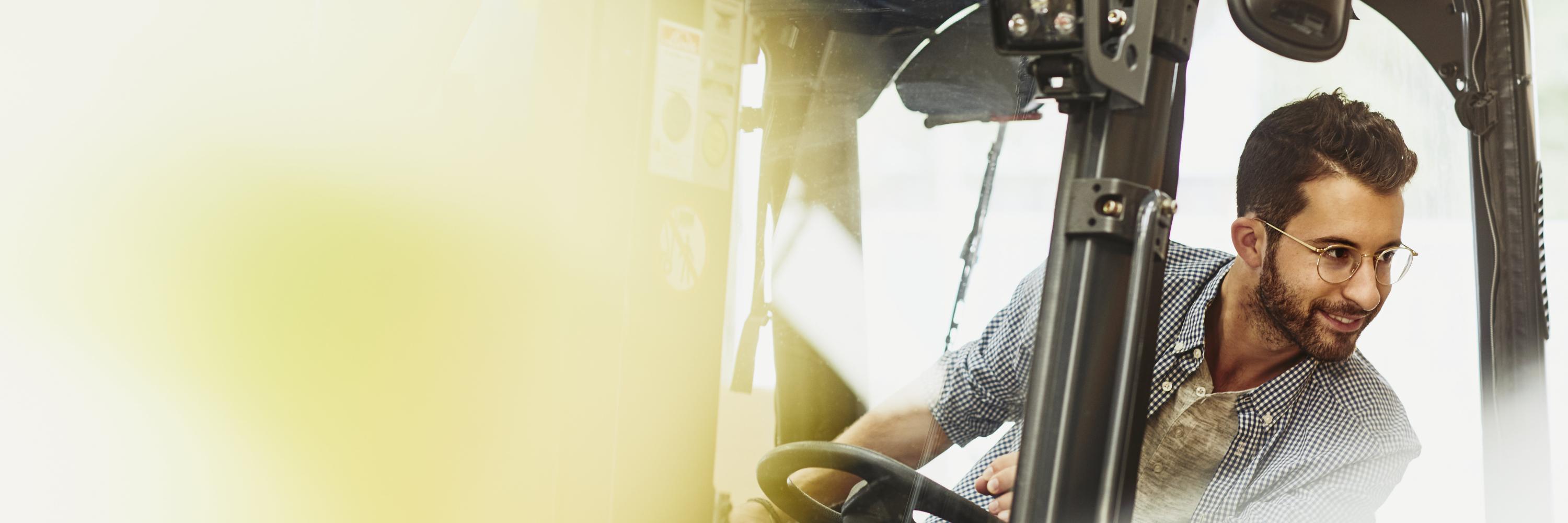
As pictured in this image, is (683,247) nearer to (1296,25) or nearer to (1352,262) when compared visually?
(1296,25)

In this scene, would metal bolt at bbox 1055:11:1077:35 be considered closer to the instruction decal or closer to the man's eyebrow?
the instruction decal

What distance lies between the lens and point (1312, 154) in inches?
69.1

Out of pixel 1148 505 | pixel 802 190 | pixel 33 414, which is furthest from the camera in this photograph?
pixel 1148 505

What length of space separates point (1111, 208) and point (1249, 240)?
0.93 meters

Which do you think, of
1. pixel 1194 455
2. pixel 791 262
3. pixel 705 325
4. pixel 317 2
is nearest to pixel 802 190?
pixel 791 262

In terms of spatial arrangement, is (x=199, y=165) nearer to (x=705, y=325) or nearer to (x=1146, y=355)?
(x=705, y=325)

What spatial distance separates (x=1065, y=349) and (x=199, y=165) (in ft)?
2.40

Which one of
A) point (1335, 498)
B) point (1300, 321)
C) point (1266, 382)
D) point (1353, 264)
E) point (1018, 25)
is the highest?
point (1018, 25)

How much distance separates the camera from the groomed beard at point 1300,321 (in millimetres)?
1709

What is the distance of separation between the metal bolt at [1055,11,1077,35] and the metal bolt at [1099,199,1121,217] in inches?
6.4

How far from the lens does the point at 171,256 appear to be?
0.65m

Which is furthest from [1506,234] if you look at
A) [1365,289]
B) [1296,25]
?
[1296,25]

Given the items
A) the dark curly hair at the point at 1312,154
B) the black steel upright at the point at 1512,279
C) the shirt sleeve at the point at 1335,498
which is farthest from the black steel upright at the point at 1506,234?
the shirt sleeve at the point at 1335,498

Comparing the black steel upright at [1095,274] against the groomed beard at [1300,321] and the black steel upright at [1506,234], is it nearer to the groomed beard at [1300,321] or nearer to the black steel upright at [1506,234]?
the groomed beard at [1300,321]
